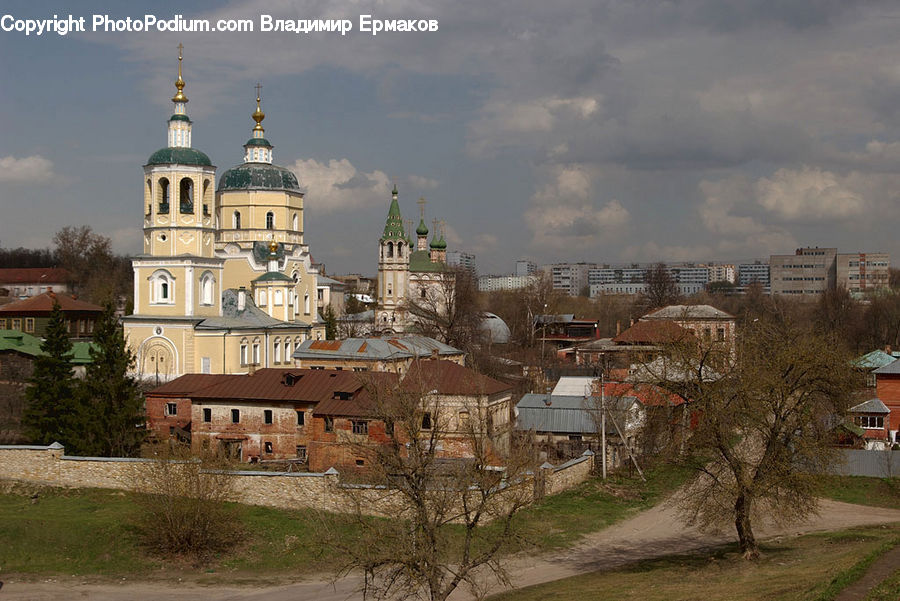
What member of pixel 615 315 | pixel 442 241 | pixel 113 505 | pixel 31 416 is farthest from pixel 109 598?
pixel 615 315

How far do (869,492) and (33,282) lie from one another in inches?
3444

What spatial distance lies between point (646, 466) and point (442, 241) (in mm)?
55747

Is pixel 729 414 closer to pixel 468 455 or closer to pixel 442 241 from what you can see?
pixel 468 455

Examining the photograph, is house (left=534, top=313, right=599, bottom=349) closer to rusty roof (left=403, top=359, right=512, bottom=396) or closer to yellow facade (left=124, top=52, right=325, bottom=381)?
yellow facade (left=124, top=52, right=325, bottom=381)

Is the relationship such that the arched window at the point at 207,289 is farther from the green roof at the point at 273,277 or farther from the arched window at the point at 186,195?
the green roof at the point at 273,277

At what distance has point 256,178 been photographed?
177 ft

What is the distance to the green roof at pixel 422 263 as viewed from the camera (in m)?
81.6

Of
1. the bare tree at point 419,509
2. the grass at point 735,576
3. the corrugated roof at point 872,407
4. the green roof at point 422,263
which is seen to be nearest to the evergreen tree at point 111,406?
the bare tree at point 419,509

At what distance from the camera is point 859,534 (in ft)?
71.4

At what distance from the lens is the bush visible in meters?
22.0

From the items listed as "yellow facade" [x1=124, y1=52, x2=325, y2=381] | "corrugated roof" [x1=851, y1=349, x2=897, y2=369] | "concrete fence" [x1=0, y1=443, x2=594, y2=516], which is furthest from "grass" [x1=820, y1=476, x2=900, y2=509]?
"yellow facade" [x1=124, y1=52, x2=325, y2=381]

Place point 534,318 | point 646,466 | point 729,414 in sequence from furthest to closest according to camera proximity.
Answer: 1. point 534,318
2. point 646,466
3. point 729,414

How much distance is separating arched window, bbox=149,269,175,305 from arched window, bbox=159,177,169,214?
9.25ft

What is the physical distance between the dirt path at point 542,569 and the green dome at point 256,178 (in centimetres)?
3536
